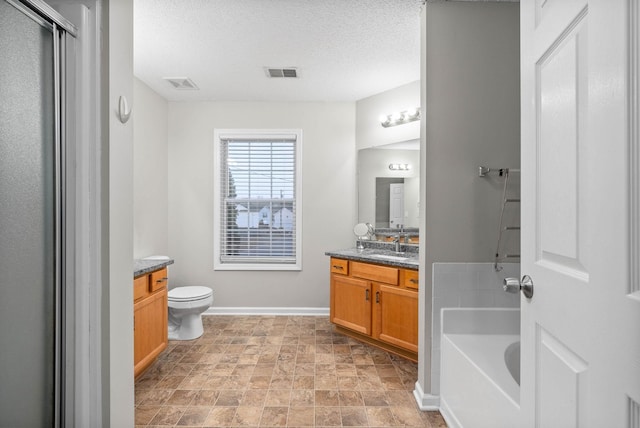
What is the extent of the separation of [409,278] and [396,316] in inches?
13.8

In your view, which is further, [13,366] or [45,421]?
[45,421]

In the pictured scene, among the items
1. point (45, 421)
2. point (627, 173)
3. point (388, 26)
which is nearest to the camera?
point (627, 173)

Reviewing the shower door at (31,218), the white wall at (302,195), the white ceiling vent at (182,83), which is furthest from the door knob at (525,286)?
the white ceiling vent at (182,83)

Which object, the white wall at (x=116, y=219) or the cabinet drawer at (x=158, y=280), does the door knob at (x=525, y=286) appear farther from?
the cabinet drawer at (x=158, y=280)

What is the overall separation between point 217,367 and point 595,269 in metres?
2.57

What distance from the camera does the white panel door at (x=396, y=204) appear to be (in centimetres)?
341

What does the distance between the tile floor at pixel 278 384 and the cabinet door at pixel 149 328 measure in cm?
17

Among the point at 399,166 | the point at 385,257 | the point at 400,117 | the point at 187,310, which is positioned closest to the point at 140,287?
the point at 187,310

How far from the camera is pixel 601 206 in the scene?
2.27 ft

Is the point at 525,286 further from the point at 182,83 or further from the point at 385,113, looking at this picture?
the point at 182,83

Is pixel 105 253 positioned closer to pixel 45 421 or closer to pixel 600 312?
pixel 45 421

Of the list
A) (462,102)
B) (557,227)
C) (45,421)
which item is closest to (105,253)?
(45,421)

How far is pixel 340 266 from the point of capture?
10.6 feet

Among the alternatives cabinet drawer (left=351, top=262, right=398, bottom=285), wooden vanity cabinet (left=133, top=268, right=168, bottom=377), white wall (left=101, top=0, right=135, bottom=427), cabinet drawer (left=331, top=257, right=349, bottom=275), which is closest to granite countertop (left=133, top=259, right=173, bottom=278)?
wooden vanity cabinet (left=133, top=268, right=168, bottom=377)
